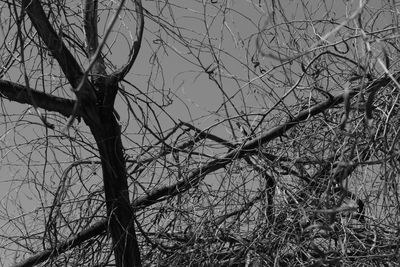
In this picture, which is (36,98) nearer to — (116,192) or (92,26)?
(92,26)

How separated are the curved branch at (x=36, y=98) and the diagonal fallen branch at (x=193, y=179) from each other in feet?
1.77

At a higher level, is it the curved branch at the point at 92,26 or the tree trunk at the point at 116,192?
the curved branch at the point at 92,26

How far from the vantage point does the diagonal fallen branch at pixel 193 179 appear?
9.31 ft

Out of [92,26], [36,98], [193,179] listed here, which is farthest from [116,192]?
[92,26]

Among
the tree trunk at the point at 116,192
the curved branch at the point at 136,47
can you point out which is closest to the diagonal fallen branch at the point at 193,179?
the tree trunk at the point at 116,192

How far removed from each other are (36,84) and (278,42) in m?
1.00

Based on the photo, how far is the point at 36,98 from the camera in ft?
8.84

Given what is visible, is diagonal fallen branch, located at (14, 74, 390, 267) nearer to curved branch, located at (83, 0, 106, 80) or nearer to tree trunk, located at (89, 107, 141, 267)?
tree trunk, located at (89, 107, 141, 267)

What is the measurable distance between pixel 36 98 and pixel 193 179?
0.73m

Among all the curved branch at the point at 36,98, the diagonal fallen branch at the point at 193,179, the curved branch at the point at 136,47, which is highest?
the curved branch at the point at 136,47

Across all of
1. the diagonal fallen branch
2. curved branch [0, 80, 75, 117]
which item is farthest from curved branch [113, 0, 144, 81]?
the diagonal fallen branch

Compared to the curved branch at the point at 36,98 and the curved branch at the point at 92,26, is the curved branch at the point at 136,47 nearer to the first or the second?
the curved branch at the point at 92,26

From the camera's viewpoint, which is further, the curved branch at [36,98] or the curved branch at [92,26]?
the curved branch at [92,26]

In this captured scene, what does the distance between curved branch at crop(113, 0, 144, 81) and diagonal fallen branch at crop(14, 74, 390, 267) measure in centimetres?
50
